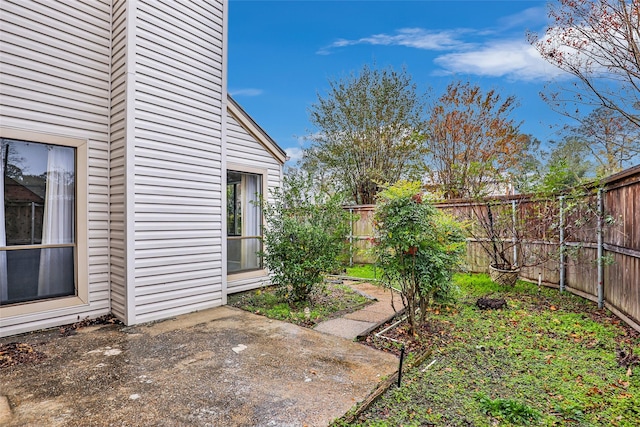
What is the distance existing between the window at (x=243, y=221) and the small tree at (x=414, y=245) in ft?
9.43

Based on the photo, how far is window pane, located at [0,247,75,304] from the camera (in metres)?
3.73

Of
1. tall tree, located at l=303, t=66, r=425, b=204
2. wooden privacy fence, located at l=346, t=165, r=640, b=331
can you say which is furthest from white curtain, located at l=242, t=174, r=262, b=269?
tall tree, located at l=303, t=66, r=425, b=204

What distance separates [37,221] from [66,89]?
1627mm

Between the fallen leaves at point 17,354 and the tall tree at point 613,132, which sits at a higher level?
the tall tree at point 613,132

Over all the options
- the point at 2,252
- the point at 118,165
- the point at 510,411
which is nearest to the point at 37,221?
the point at 2,252

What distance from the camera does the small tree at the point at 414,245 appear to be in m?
3.59

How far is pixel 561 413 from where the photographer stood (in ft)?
7.58

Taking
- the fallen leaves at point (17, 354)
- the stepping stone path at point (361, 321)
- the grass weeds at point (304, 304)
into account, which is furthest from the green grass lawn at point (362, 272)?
the fallen leaves at point (17, 354)

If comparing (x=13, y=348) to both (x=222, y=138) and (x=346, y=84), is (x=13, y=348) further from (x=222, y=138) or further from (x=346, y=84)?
(x=346, y=84)

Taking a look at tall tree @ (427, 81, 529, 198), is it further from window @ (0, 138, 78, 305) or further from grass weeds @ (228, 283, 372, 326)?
window @ (0, 138, 78, 305)

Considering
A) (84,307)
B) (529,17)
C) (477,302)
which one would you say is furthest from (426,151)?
(84,307)

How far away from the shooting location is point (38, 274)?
3.91 metres

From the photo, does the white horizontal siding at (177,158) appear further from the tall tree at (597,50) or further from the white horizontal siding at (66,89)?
the tall tree at (597,50)

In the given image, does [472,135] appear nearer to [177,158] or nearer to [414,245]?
[414,245]
